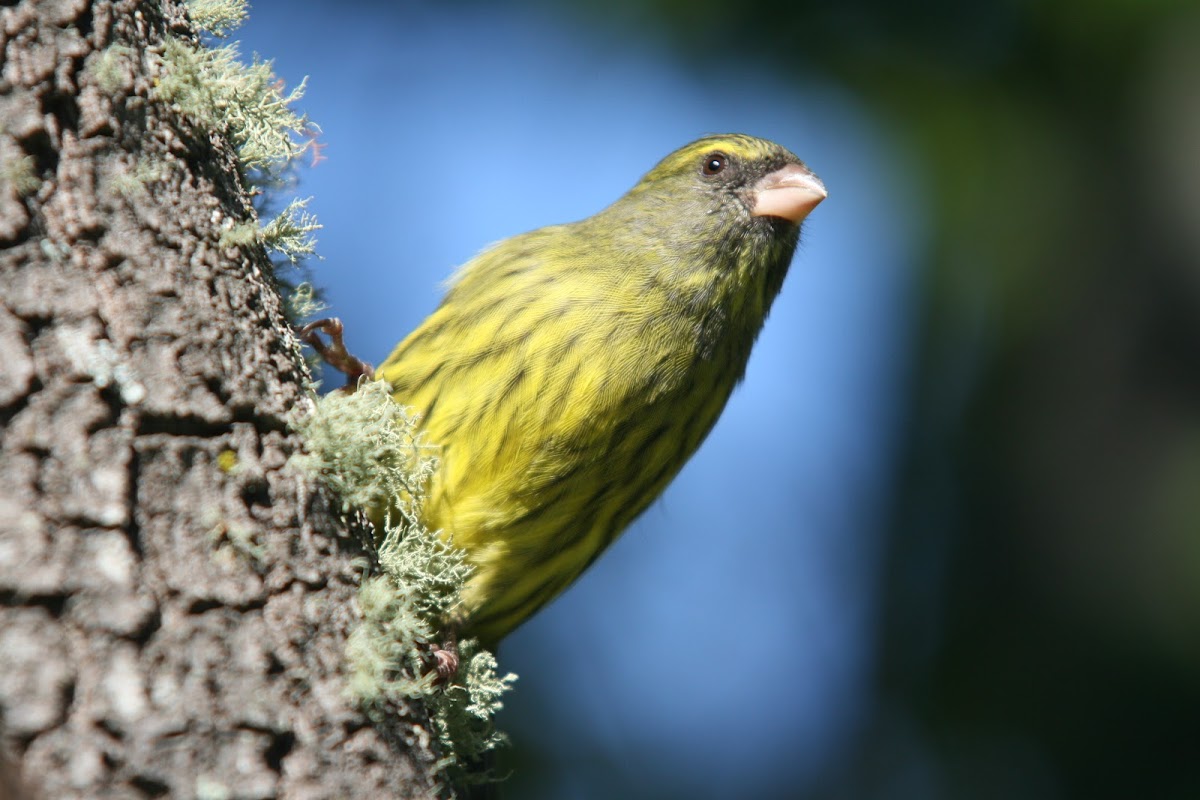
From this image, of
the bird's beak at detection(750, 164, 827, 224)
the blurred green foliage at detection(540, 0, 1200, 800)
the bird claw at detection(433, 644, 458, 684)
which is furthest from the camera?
the blurred green foliage at detection(540, 0, 1200, 800)

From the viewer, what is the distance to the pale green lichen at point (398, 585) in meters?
2.17

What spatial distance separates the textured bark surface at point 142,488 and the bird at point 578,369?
0.93 m

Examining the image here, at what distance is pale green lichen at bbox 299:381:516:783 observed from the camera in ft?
7.11

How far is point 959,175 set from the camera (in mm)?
5648

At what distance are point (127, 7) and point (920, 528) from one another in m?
5.40

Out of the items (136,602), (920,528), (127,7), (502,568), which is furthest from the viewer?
(920,528)

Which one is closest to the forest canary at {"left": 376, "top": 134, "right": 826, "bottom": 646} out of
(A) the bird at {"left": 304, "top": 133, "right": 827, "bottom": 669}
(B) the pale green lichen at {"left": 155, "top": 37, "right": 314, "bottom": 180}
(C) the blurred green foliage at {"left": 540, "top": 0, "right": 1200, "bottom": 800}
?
(A) the bird at {"left": 304, "top": 133, "right": 827, "bottom": 669}

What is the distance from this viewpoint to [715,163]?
13.4ft

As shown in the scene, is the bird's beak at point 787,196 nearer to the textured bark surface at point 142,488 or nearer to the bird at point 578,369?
the bird at point 578,369

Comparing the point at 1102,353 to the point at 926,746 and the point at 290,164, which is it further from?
the point at 290,164

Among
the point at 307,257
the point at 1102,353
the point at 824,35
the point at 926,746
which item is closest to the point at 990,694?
the point at 926,746

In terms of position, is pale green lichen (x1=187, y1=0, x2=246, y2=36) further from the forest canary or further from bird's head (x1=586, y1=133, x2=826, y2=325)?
bird's head (x1=586, y1=133, x2=826, y2=325)

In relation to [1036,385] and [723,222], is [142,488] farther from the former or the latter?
[1036,385]

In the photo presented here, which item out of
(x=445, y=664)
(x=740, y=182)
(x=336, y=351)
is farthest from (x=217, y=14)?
(x=740, y=182)
